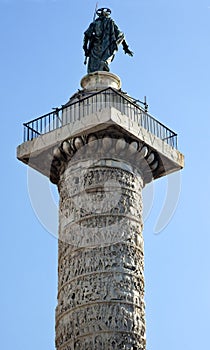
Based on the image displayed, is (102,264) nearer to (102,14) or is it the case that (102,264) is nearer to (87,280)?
(87,280)

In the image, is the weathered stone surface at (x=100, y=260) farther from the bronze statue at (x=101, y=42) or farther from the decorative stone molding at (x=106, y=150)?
Answer: the bronze statue at (x=101, y=42)

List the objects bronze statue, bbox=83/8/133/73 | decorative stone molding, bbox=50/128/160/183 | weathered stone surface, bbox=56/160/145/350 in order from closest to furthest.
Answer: weathered stone surface, bbox=56/160/145/350 < decorative stone molding, bbox=50/128/160/183 < bronze statue, bbox=83/8/133/73

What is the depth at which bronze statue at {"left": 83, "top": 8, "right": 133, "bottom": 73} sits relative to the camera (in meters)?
14.3

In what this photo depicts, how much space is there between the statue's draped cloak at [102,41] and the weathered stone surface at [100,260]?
1.97 meters

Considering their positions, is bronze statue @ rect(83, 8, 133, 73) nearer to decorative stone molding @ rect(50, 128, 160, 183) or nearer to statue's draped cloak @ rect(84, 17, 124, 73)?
statue's draped cloak @ rect(84, 17, 124, 73)

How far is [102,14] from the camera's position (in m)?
14.8

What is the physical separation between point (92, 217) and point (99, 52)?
3119mm

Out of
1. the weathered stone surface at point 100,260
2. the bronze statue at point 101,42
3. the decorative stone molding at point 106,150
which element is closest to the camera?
the weathered stone surface at point 100,260

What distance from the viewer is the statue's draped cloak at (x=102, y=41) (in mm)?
14320

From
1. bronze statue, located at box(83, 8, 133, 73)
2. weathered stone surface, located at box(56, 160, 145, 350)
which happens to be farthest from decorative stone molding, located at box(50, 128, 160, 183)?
bronze statue, located at box(83, 8, 133, 73)

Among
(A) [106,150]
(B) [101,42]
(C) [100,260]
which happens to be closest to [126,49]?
(B) [101,42]

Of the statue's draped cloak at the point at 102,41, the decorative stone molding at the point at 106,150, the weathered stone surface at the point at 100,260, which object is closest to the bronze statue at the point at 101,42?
the statue's draped cloak at the point at 102,41

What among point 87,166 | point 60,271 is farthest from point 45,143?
point 60,271

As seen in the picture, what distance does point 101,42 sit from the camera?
14.4 metres
